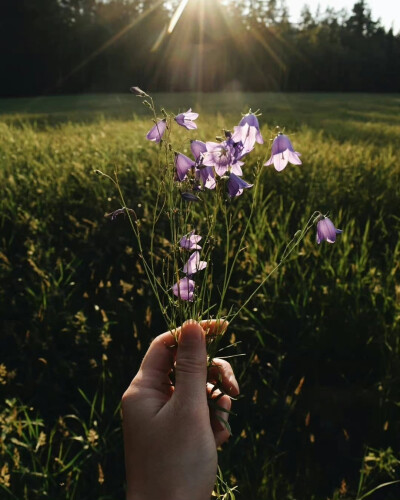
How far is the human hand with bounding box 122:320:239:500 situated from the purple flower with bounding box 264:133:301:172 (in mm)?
420

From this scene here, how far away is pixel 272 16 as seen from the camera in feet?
151

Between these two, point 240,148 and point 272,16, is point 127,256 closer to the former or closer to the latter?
point 240,148

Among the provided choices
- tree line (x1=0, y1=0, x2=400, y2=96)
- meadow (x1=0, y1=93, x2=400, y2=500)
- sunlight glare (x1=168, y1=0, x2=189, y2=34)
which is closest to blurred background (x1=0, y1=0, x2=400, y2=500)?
meadow (x1=0, y1=93, x2=400, y2=500)

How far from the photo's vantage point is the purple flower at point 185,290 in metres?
1.19

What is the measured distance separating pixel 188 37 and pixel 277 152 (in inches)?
1378

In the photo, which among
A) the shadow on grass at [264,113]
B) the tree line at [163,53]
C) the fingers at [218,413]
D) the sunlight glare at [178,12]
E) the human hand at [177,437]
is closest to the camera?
the human hand at [177,437]

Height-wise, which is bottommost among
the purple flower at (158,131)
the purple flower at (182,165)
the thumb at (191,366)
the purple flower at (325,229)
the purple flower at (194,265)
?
the thumb at (191,366)

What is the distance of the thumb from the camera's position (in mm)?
1066

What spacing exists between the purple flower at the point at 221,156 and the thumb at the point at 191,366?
364 millimetres

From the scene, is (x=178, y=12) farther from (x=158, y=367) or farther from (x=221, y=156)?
(x=158, y=367)

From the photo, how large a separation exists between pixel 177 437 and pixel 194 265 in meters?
0.42

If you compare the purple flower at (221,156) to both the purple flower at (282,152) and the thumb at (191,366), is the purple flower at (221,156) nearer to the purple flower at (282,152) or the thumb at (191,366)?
the purple flower at (282,152)

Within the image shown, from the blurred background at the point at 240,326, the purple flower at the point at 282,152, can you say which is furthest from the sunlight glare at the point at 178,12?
the purple flower at the point at 282,152

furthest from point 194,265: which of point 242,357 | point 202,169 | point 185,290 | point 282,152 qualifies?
point 242,357
